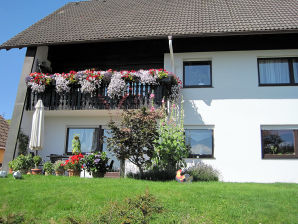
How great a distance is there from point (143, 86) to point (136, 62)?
6.39 ft

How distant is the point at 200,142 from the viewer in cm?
1089

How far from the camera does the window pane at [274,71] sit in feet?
36.8

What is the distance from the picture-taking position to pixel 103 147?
11.7 meters

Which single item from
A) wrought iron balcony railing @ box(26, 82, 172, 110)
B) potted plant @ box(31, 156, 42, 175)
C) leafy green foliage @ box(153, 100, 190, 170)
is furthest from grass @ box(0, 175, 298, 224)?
wrought iron balcony railing @ box(26, 82, 172, 110)

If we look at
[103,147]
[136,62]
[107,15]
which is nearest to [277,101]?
[136,62]

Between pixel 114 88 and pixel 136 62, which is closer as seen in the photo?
pixel 114 88

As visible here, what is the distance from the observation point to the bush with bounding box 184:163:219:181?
30.7 ft

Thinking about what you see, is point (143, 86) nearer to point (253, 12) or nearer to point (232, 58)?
point (232, 58)

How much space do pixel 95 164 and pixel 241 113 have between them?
17.4 ft

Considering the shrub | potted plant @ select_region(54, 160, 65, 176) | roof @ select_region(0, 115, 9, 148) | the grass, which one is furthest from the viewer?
roof @ select_region(0, 115, 9, 148)

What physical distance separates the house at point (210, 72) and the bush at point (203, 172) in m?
0.52

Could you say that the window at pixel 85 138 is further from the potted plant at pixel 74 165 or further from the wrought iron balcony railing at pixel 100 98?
the potted plant at pixel 74 165

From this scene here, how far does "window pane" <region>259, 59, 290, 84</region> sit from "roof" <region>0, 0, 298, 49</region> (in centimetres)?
128

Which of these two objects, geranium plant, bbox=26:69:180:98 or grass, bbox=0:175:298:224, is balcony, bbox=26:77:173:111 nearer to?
geranium plant, bbox=26:69:180:98
